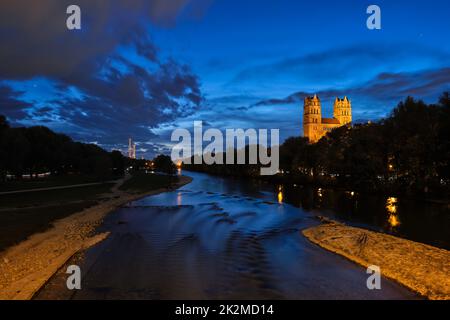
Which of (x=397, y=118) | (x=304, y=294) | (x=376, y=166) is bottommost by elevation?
(x=304, y=294)

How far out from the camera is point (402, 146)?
58875mm

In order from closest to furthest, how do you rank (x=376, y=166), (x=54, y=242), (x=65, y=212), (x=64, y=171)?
(x=54, y=242), (x=65, y=212), (x=376, y=166), (x=64, y=171)

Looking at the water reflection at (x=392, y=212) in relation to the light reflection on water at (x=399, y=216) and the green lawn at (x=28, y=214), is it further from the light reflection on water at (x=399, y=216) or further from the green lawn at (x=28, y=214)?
the green lawn at (x=28, y=214)

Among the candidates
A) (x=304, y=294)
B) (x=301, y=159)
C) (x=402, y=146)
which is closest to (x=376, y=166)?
(x=402, y=146)

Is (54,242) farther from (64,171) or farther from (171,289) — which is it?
(64,171)

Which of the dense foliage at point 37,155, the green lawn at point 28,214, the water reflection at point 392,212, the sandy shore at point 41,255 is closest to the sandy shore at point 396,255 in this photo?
the water reflection at point 392,212

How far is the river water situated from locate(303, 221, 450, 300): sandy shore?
0.93 metres

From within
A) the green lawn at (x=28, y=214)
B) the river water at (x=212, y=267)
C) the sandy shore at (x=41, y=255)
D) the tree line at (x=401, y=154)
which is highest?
the tree line at (x=401, y=154)

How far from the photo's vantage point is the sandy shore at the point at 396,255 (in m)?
17.1

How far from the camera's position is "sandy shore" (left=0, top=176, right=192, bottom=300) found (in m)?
15.7

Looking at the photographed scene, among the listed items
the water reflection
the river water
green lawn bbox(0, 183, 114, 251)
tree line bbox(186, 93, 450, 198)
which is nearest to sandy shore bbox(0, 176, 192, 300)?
the river water

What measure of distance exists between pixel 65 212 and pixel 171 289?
26.6 metres

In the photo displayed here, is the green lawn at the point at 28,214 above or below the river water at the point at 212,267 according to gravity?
above

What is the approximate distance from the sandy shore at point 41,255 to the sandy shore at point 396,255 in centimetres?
1600
